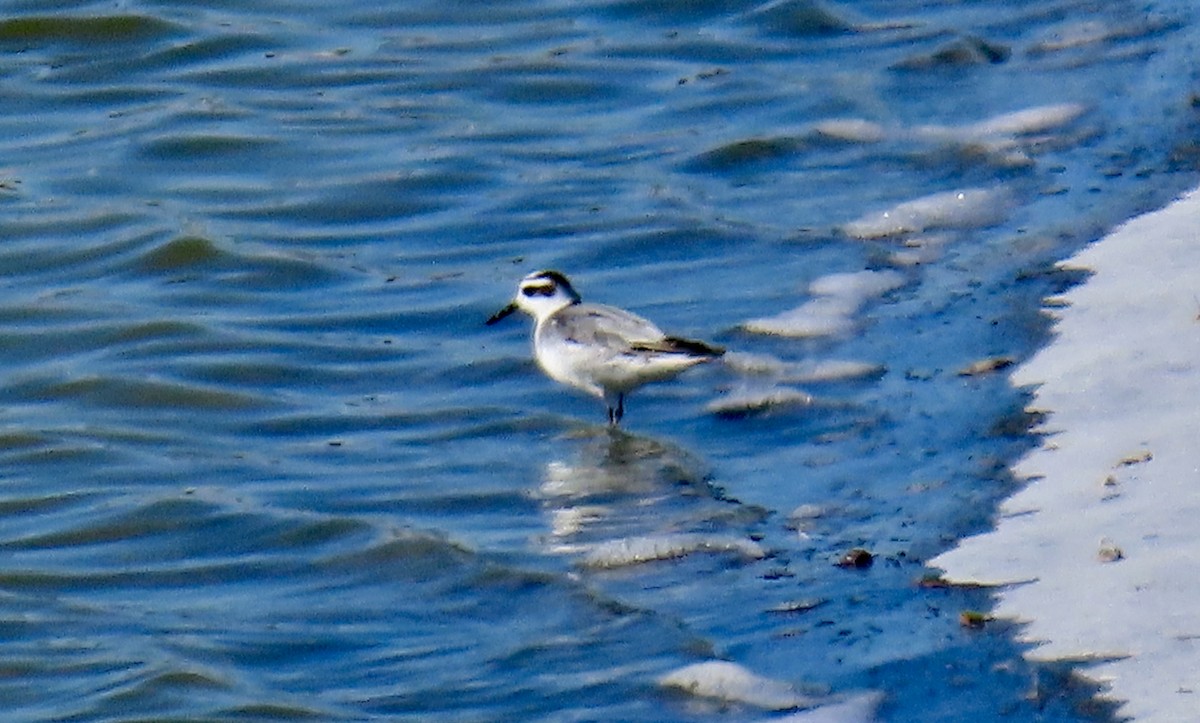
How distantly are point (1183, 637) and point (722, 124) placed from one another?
26.2 feet

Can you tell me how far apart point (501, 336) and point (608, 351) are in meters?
1.68

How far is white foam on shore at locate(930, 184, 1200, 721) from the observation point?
18.8 ft

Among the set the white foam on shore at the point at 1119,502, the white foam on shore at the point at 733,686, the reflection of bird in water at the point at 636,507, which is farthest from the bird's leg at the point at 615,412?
the white foam on shore at the point at 733,686

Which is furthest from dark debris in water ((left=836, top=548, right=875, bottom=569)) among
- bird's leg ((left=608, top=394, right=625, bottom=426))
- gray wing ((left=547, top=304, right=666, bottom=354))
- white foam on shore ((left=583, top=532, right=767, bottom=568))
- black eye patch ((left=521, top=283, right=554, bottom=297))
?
black eye patch ((left=521, top=283, right=554, bottom=297))

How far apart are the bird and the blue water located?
0.75 ft

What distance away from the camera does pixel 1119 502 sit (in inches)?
260

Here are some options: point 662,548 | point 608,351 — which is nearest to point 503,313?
point 608,351

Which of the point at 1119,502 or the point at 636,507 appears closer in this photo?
the point at 1119,502

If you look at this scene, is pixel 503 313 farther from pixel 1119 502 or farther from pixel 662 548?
pixel 1119 502

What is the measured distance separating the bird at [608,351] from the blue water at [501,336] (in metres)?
0.23

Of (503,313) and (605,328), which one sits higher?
(503,313)

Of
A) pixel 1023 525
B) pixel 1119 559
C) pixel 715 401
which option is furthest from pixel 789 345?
pixel 1119 559

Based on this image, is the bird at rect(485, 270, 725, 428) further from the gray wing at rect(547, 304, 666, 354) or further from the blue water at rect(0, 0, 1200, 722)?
the blue water at rect(0, 0, 1200, 722)

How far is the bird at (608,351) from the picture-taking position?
8852 mm
